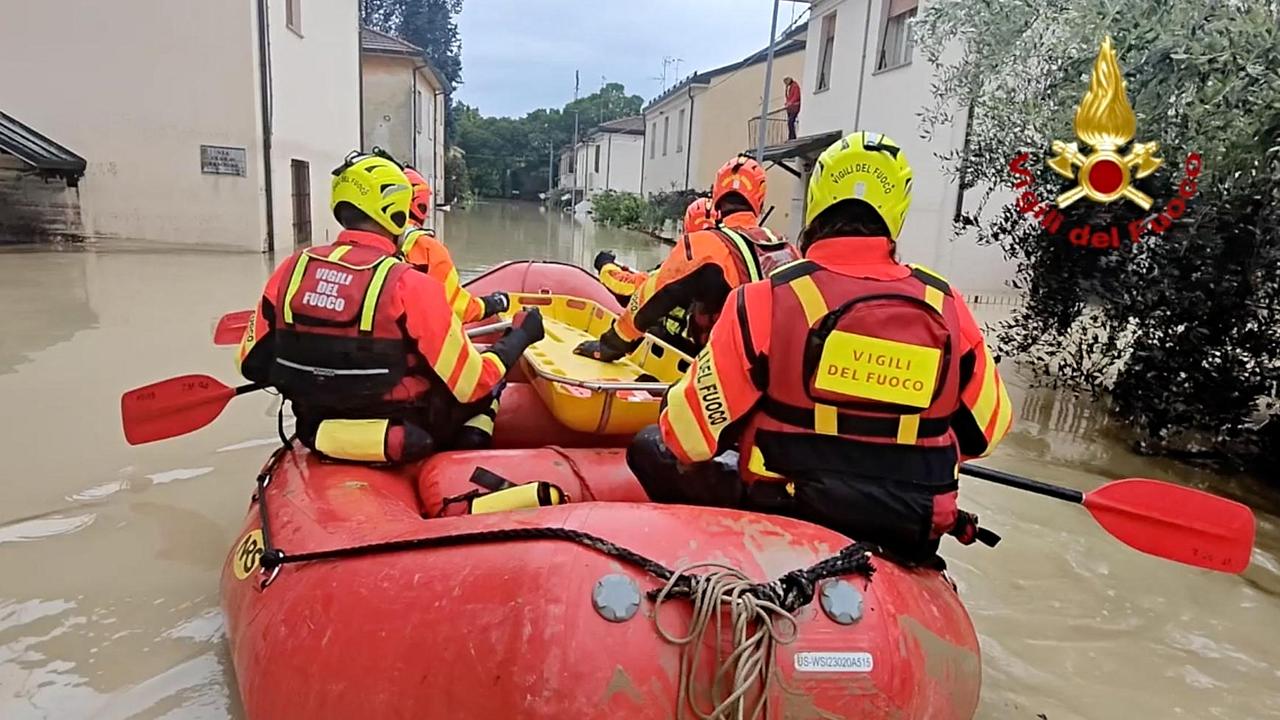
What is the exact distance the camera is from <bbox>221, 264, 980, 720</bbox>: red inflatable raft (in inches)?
66.1

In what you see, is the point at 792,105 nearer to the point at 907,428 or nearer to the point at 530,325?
the point at 530,325

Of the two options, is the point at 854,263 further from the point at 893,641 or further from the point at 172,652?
the point at 172,652

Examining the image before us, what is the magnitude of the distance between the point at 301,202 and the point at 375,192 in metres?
14.3

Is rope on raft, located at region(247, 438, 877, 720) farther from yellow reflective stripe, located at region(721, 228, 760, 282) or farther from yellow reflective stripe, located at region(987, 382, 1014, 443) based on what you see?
yellow reflective stripe, located at region(721, 228, 760, 282)

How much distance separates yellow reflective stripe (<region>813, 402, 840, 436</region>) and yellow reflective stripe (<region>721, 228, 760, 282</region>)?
1591mm

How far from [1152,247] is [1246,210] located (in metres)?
0.80

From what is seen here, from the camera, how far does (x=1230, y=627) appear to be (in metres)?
3.63

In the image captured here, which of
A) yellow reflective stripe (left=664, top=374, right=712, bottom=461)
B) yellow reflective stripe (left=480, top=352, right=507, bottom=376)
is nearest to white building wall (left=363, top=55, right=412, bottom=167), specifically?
yellow reflective stripe (left=480, top=352, right=507, bottom=376)

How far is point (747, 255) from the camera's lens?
3.62m

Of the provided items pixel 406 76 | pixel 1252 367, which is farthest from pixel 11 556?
pixel 406 76

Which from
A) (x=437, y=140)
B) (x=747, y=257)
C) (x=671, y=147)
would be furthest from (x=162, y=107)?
(x=671, y=147)

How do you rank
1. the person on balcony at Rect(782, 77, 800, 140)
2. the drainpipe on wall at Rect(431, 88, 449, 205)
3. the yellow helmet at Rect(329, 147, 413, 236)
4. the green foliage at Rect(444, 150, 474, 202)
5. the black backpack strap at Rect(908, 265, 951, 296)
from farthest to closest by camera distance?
1. the green foliage at Rect(444, 150, 474, 202)
2. the drainpipe on wall at Rect(431, 88, 449, 205)
3. the person on balcony at Rect(782, 77, 800, 140)
4. the yellow helmet at Rect(329, 147, 413, 236)
5. the black backpack strap at Rect(908, 265, 951, 296)

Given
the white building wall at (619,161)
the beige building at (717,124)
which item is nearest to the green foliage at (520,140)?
the white building wall at (619,161)

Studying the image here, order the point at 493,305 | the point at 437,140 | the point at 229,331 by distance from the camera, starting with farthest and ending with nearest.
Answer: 1. the point at 437,140
2. the point at 493,305
3. the point at 229,331
